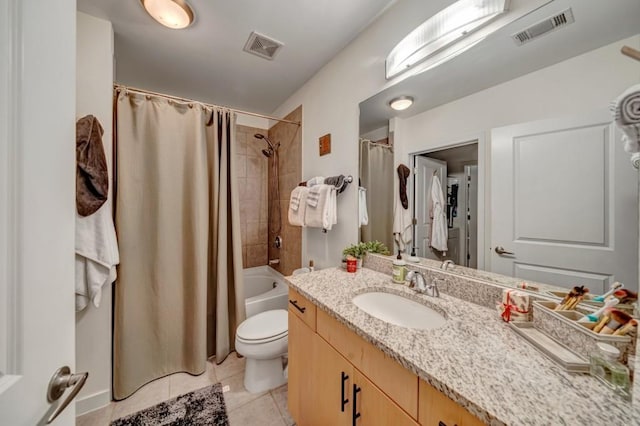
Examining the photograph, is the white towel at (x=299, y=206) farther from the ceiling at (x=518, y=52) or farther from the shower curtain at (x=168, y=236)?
the ceiling at (x=518, y=52)

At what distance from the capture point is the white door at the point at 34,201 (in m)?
0.38

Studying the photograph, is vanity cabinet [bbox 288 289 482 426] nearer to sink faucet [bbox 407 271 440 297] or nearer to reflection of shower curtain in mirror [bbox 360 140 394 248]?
sink faucet [bbox 407 271 440 297]

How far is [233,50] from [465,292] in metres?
2.16

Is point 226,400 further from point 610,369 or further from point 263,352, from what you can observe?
point 610,369

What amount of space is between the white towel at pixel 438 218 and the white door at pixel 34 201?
4.46ft

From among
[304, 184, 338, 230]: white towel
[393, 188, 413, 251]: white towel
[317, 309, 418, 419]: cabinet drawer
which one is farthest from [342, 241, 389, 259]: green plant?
[317, 309, 418, 419]: cabinet drawer

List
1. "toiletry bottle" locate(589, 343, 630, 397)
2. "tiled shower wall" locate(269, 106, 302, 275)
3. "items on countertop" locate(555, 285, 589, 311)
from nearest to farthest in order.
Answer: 1. "toiletry bottle" locate(589, 343, 630, 397)
2. "items on countertop" locate(555, 285, 589, 311)
3. "tiled shower wall" locate(269, 106, 302, 275)

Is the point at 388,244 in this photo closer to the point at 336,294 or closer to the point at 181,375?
the point at 336,294

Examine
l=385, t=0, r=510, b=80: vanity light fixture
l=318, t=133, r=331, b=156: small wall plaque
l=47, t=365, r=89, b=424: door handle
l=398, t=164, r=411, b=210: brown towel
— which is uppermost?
l=385, t=0, r=510, b=80: vanity light fixture

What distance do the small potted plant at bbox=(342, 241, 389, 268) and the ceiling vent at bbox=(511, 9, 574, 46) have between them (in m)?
1.13

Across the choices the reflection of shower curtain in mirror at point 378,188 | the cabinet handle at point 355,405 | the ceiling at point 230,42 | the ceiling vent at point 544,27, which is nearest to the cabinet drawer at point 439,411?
the cabinet handle at point 355,405

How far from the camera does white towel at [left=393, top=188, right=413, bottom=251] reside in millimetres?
1315

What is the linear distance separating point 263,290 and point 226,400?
4.15ft

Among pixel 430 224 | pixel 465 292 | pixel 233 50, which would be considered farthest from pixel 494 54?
pixel 233 50
